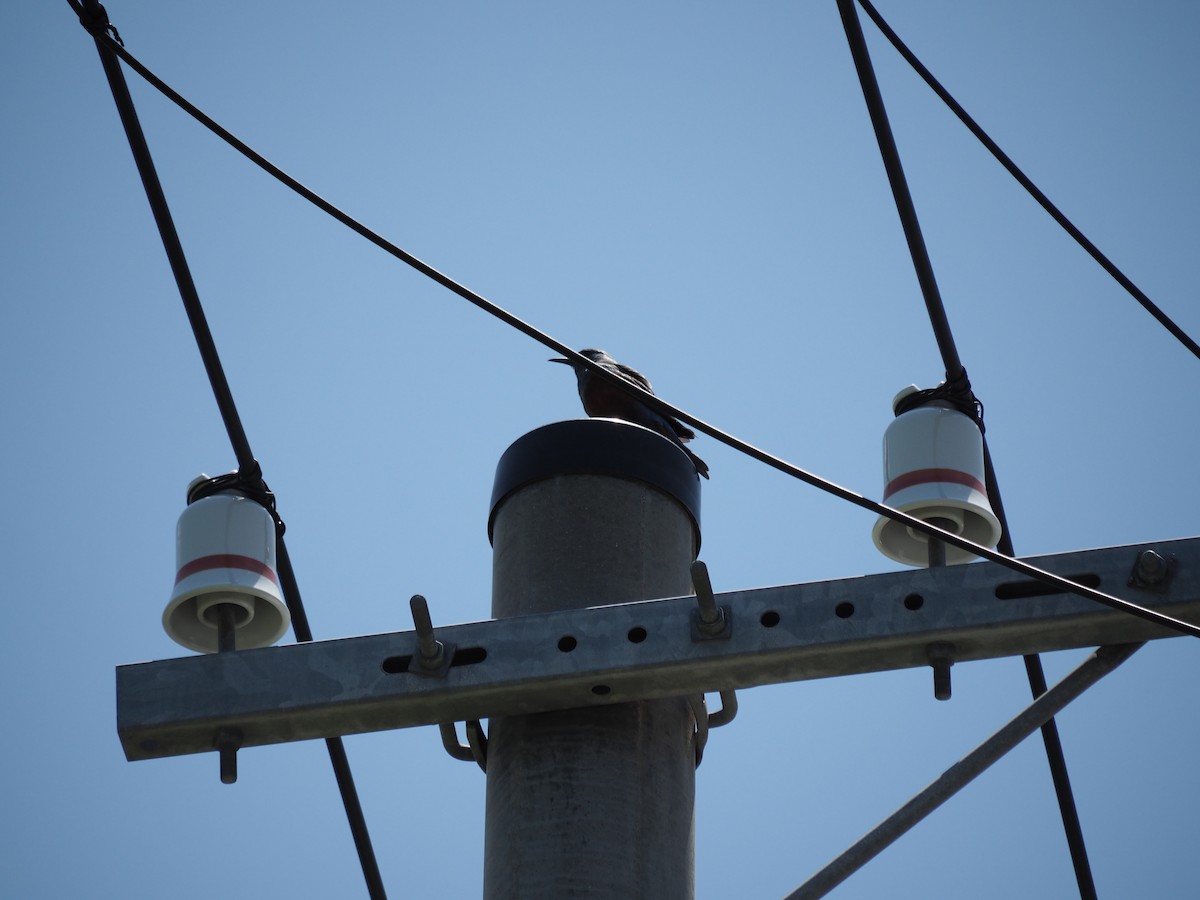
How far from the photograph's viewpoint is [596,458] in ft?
11.8

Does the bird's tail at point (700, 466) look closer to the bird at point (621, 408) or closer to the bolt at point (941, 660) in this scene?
the bird at point (621, 408)

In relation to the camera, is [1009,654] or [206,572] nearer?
[1009,654]

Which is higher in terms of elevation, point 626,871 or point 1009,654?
point 1009,654

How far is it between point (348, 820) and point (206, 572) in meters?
0.98

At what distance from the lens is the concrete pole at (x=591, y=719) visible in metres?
3.11

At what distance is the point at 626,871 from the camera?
10.1ft

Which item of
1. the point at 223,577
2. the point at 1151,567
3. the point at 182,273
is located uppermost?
the point at 182,273

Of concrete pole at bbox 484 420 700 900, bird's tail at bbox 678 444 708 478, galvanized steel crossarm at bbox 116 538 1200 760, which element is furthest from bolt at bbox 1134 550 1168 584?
bird's tail at bbox 678 444 708 478

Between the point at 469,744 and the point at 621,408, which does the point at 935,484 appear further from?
the point at 469,744

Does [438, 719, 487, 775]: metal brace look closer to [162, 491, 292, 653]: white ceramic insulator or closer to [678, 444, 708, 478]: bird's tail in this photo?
[162, 491, 292, 653]: white ceramic insulator

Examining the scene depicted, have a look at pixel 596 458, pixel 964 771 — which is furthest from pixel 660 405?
pixel 964 771

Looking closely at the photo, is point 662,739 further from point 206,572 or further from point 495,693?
point 206,572

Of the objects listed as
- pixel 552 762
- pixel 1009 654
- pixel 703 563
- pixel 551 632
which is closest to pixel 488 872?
pixel 552 762

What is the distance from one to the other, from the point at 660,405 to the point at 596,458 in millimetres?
216
